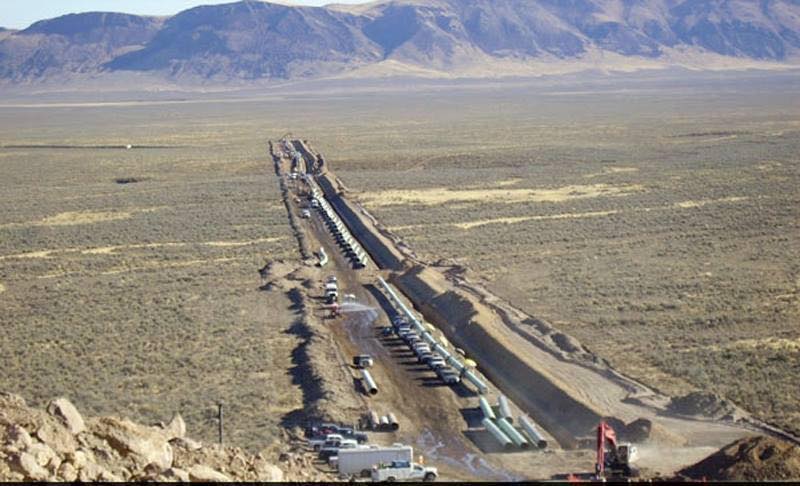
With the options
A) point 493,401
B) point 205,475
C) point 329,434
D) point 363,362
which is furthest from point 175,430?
point 363,362

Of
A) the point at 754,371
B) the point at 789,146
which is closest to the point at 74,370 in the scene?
the point at 754,371

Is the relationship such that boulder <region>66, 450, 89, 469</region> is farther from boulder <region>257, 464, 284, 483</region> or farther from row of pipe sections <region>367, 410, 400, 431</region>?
row of pipe sections <region>367, 410, 400, 431</region>

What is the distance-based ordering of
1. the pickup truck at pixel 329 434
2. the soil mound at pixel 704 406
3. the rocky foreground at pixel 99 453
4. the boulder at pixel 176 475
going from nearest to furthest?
the rocky foreground at pixel 99 453
the boulder at pixel 176 475
the pickup truck at pixel 329 434
the soil mound at pixel 704 406

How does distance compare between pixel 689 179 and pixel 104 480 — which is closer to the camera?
pixel 104 480

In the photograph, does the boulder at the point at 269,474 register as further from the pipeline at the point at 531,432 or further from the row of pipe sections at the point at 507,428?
the pipeline at the point at 531,432

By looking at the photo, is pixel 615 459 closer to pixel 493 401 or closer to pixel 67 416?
pixel 493 401

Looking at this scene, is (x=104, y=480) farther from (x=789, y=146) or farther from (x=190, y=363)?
(x=789, y=146)

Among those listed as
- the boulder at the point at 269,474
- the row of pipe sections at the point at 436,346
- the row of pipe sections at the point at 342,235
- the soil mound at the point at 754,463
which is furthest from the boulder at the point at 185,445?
the row of pipe sections at the point at 342,235
